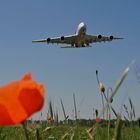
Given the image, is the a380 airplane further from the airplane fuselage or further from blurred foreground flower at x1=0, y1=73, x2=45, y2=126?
blurred foreground flower at x1=0, y1=73, x2=45, y2=126

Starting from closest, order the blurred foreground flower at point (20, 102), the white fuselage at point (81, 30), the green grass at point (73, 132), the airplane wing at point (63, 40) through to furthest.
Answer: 1. the blurred foreground flower at point (20, 102)
2. the green grass at point (73, 132)
3. the airplane wing at point (63, 40)
4. the white fuselage at point (81, 30)

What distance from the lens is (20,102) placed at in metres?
0.54

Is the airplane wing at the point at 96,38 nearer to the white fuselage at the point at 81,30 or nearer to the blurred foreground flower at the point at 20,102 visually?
the white fuselage at the point at 81,30

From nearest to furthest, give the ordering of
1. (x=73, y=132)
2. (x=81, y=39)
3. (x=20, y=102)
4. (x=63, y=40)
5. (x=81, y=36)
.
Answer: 1. (x=20, y=102)
2. (x=73, y=132)
3. (x=63, y=40)
4. (x=81, y=39)
5. (x=81, y=36)

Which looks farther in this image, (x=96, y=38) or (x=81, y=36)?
(x=81, y=36)

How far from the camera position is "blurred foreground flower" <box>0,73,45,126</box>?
0.53m

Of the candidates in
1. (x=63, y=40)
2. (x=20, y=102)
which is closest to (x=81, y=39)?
(x=63, y=40)

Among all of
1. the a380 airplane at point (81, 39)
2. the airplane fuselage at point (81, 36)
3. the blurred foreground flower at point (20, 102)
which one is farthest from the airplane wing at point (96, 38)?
the blurred foreground flower at point (20, 102)

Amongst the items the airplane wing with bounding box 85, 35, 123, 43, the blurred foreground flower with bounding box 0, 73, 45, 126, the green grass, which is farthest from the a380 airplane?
the blurred foreground flower with bounding box 0, 73, 45, 126

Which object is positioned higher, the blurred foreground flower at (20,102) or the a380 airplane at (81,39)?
the a380 airplane at (81,39)

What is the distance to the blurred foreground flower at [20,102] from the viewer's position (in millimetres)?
526

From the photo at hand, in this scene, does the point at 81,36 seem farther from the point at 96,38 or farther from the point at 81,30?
the point at 96,38

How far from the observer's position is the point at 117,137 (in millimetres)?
762

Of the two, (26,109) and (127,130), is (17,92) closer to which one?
(26,109)
